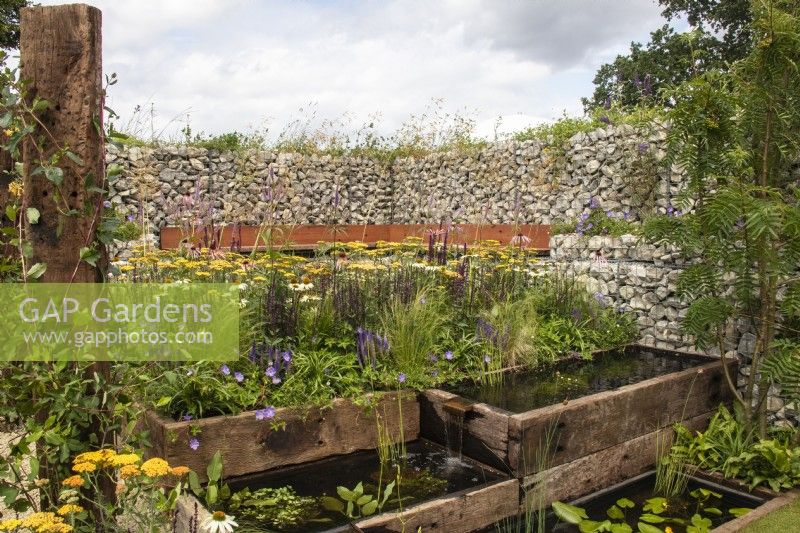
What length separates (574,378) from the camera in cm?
447

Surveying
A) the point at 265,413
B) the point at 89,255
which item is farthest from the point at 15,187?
the point at 265,413

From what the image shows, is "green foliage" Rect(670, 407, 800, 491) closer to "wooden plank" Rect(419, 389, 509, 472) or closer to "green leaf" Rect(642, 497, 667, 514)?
"green leaf" Rect(642, 497, 667, 514)

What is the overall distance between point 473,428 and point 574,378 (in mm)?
1215

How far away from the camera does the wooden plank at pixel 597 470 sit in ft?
11.2

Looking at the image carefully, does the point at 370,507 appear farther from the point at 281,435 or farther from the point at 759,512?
the point at 759,512

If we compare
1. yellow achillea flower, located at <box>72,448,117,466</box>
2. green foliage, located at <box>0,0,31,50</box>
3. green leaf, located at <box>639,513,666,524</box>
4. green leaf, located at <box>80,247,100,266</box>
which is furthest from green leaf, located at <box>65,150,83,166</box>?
green foliage, located at <box>0,0,31,50</box>

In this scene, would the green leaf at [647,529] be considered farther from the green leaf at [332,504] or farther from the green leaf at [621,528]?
the green leaf at [332,504]

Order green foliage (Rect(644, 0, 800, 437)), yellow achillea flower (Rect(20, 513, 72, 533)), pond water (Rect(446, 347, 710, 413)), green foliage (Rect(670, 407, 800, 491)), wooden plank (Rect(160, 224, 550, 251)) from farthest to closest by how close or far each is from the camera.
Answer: wooden plank (Rect(160, 224, 550, 251)), pond water (Rect(446, 347, 710, 413)), green foliage (Rect(670, 407, 800, 491)), green foliage (Rect(644, 0, 800, 437)), yellow achillea flower (Rect(20, 513, 72, 533))

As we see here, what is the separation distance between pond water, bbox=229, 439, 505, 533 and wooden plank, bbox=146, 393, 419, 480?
0.19 feet

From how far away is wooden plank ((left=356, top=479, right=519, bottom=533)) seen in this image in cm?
274

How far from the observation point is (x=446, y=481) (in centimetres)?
336

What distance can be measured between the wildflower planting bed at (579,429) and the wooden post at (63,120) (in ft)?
7.01

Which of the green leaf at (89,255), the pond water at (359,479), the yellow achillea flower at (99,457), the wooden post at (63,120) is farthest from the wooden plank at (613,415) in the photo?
the wooden post at (63,120)

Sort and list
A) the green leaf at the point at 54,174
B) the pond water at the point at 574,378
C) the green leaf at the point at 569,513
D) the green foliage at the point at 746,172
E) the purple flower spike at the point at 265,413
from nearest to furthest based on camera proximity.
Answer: the green leaf at the point at 54,174, the green leaf at the point at 569,513, the purple flower spike at the point at 265,413, the green foliage at the point at 746,172, the pond water at the point at 574,378
